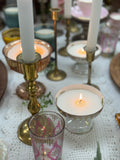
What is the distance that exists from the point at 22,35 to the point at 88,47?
0.26 m

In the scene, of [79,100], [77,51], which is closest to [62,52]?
[77,51]

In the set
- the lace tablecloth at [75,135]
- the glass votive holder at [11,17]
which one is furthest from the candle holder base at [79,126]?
the glass votive holder at [11,17]

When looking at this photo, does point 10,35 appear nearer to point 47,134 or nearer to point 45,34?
point 45,34

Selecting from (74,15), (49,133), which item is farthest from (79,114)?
(74,15)

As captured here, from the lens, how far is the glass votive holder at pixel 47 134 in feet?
1.35

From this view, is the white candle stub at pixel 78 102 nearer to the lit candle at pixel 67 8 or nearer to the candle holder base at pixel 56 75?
the candle holder base at pixel 56 75

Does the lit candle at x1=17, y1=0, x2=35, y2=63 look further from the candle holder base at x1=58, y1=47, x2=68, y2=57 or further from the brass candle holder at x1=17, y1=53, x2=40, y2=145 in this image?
the candle holder base at x1=58, y1=47, x2=68, y2=57

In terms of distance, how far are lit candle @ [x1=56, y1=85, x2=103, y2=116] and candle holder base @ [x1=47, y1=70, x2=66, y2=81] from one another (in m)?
0.16

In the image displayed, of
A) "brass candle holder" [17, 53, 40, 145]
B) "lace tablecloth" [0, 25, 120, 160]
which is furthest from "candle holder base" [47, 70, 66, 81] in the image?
"brass candle holder" [17, 53, 40, 145]

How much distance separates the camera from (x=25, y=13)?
33cm

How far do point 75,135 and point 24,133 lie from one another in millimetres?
127

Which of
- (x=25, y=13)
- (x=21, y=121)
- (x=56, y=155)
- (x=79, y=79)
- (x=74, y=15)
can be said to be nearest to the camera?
(x=25, y=13)

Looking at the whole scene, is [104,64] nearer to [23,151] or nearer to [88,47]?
[88,47]

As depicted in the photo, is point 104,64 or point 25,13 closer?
point 25,13
